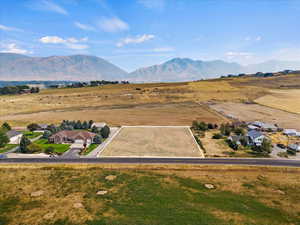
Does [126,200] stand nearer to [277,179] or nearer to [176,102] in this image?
[277,179]

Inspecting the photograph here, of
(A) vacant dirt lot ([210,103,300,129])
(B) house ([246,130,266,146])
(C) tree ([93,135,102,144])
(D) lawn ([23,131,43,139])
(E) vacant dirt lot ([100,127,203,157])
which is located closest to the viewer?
(E) vacant dirt lot ([100,127,203,157])

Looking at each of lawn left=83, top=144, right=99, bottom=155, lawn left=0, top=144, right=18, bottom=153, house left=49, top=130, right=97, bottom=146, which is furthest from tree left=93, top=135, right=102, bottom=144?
lawn left=0, top=144, right=18, bottom=153

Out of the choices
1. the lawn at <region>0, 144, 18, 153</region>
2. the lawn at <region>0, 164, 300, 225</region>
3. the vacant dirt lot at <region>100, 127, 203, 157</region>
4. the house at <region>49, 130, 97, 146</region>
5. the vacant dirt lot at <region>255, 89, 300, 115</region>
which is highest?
the vacant dirt lot at <region>255, 89, 300, 115</region>

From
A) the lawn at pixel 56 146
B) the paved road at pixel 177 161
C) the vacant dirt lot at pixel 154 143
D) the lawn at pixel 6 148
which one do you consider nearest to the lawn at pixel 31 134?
the lawn at pixel 56 146

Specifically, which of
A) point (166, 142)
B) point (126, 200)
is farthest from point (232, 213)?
point (166, 142)

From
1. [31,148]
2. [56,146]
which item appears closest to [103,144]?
[56,146]

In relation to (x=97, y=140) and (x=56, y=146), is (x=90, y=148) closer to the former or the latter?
(x=97, y=140)

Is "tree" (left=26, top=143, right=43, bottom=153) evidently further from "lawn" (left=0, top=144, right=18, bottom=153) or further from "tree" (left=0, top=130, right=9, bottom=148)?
"tree" (left=0, top=130, right=9, bottom=148)

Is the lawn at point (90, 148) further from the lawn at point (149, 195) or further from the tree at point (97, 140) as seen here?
the lawn at point (149, 195)
